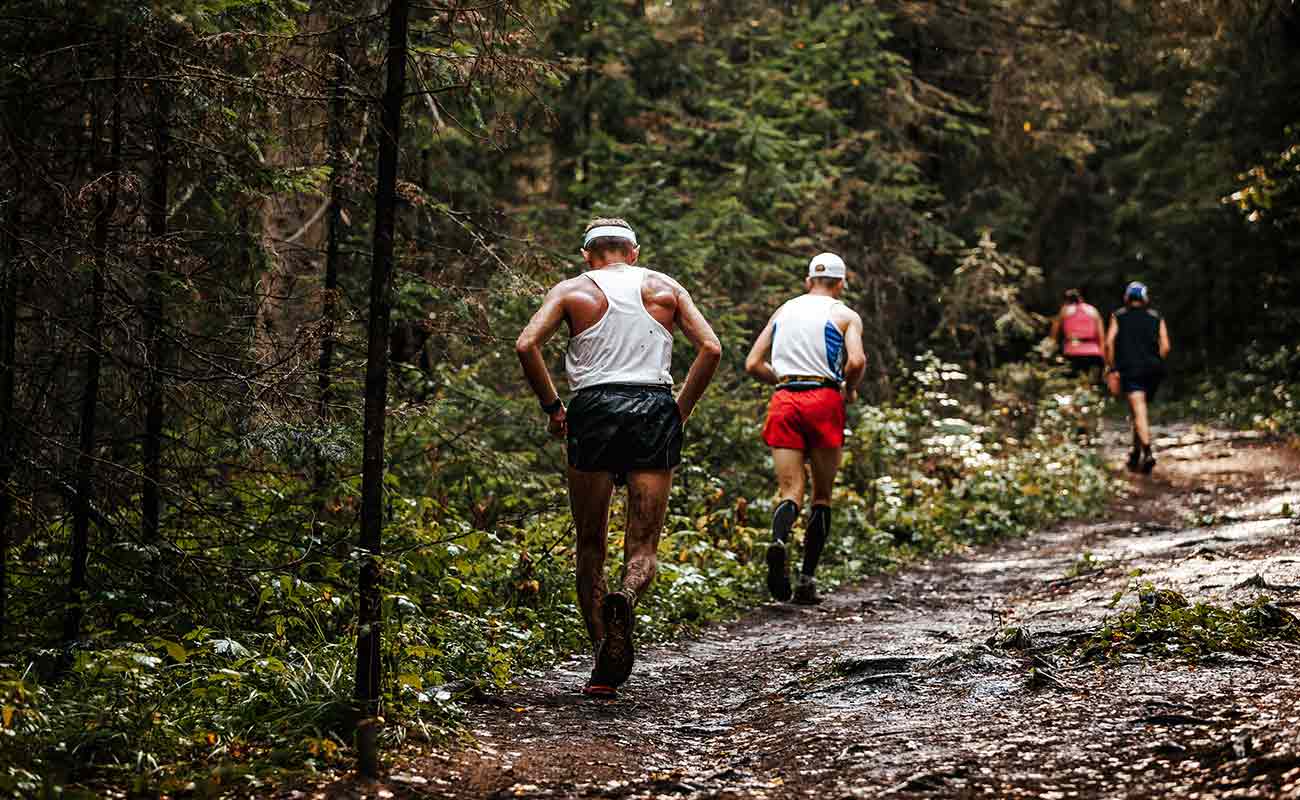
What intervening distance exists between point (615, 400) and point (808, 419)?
3.10 meters

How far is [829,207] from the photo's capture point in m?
16.2

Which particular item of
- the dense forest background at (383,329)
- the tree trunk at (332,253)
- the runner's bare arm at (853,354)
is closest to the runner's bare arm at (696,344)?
the dense forest background at (383,329)

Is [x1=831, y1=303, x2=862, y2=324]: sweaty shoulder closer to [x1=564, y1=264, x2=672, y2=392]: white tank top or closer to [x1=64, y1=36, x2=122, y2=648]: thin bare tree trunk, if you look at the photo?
[x1=564, y1=264, x2=672, y2=392]: white tank top

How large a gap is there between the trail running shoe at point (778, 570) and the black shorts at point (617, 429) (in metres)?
2.76

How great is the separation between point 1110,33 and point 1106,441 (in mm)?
7059

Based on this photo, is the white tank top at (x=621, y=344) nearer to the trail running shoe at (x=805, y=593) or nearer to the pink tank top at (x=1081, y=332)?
the trail running shoe at (x=805, y=593)

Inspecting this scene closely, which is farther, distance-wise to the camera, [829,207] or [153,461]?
[829,207]

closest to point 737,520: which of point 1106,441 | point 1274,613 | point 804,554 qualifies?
point 804,554

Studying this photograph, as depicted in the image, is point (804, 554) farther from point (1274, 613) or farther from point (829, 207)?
point (829, 207)

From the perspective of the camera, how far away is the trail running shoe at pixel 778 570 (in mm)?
8508

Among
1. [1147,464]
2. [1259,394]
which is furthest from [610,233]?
[1259,394]

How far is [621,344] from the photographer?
5.96 m

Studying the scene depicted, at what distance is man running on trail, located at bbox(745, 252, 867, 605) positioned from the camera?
8711 mm

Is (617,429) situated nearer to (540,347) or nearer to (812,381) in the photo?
(540,347)
